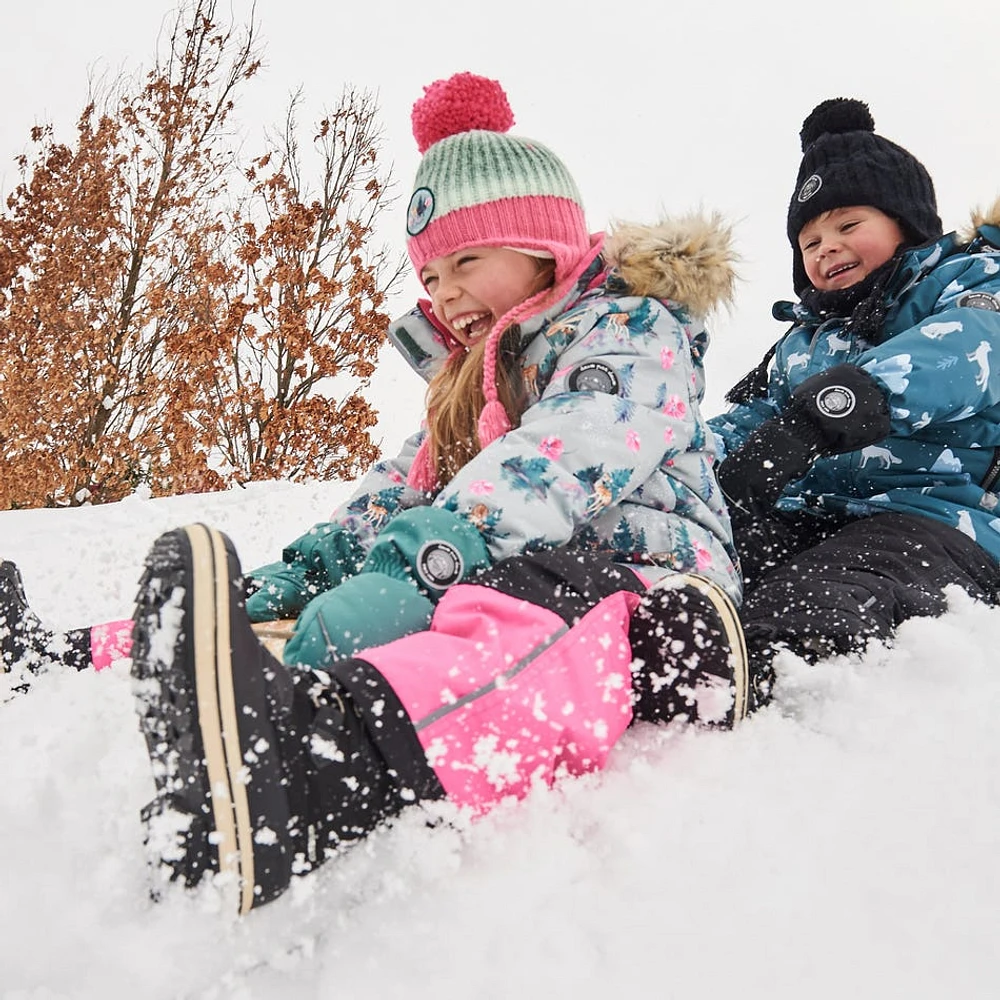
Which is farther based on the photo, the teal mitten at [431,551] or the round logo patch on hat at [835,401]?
the round logo patch on hat at [835,401]

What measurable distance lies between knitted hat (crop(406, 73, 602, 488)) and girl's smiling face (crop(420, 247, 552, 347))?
0.09 feet

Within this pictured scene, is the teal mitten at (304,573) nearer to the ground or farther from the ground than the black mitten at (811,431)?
nearer to the ground

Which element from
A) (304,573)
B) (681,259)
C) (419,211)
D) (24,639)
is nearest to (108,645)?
(24,639)

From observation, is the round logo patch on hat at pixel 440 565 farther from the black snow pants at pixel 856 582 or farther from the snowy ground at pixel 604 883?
the black snow pants at pixel 856 582

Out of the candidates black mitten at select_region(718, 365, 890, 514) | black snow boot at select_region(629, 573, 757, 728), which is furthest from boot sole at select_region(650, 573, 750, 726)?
black mitten at select_region(718, 365, 890, 514)

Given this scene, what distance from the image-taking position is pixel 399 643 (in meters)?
0.93

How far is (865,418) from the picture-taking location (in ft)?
5.28

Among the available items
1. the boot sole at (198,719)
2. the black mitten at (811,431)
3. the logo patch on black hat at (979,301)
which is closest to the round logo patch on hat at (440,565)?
the boot sole at (198,719)

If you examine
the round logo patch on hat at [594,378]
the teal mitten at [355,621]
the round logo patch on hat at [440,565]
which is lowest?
the teal mitten at [355,621]

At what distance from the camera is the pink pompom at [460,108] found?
1970 millimetres

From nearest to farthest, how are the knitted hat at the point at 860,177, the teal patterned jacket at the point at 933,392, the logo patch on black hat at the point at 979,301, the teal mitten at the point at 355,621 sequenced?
1. the teal mitten at the point at 355,621
2. the teal patterned jacket at the point at 933,392
3. the logo patch on black hat at the point at 979,301
4. the knitted hat at the point at 860,177

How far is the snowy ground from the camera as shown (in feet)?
2.25

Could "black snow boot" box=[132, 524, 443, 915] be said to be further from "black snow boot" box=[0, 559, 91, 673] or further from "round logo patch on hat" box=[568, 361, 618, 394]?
"round logo patch on hat" box=[568, 361, 618, 394]

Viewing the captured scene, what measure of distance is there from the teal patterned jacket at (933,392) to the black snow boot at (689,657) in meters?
0.87
